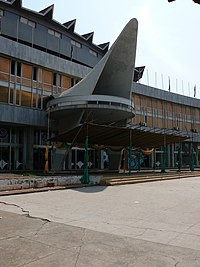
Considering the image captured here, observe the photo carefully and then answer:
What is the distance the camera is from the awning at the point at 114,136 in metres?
21.0

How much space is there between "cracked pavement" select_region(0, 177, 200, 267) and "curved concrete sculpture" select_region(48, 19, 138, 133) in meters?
16.3

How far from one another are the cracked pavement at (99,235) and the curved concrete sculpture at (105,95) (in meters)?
16.3

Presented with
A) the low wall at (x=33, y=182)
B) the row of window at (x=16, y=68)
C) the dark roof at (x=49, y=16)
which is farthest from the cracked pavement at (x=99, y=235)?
the dark roof at (x=49, y=16)

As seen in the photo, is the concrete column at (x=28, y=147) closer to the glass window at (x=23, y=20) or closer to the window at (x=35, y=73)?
the window at (x=35, y=73)

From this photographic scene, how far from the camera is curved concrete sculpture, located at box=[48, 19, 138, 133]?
84.4ft

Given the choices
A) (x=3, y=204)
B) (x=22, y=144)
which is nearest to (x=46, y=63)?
(x=22, y=144)

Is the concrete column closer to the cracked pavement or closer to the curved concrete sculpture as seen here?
the curved concrete sculpture

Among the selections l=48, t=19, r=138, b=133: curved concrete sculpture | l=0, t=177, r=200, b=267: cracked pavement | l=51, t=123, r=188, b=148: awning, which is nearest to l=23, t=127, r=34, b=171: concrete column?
l=48, t=19, r=138, b=133: curved concrete sculpture

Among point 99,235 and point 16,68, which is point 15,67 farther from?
point 99,235

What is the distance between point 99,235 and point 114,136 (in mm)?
18412

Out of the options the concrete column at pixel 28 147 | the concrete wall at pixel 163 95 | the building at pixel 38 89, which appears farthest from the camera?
the concrete wall at pixel 163 95

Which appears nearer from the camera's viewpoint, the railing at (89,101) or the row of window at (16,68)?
the railing at (89,101)

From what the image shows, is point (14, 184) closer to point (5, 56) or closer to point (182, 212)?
point (182, 212)

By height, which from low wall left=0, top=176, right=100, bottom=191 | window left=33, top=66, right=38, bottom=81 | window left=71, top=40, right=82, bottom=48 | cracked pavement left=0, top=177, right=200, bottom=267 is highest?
window left=71, top=40, right=82, bottom=48
